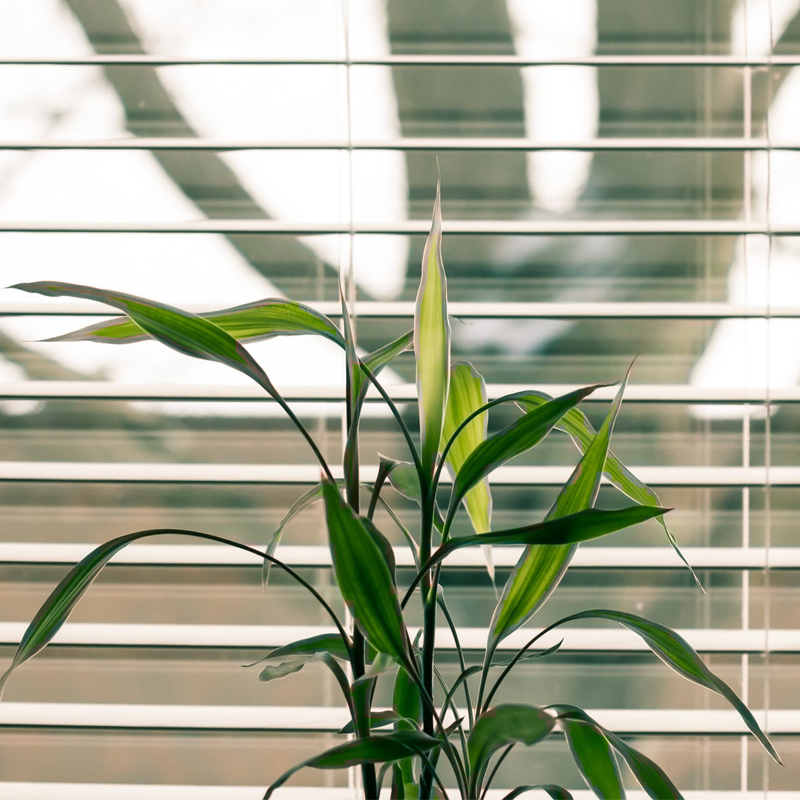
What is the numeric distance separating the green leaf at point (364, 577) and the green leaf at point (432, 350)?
14cm

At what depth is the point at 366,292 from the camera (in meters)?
1.20

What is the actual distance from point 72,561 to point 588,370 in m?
0.97

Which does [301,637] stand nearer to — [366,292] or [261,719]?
[261,719]

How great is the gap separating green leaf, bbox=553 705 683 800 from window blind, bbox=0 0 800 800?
1.45ft

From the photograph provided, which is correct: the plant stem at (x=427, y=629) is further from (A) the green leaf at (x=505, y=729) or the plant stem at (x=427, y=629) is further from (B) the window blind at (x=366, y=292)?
(B) the window blind at (x=366, y=292)

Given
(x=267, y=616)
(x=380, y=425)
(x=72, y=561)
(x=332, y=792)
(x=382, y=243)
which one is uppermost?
(x=382, y=243)

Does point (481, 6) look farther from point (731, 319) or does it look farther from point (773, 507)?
point (773, 507)

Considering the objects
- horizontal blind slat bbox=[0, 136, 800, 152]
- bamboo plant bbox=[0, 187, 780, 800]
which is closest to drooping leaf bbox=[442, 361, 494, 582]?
bamboo plant bbox=[0, 187, 780, 800]

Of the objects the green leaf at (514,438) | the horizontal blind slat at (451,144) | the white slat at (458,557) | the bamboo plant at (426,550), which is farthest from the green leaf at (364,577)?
the horizontal blind slat at (451,144)

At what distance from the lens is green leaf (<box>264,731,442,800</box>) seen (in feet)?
1.94

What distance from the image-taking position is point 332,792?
3.82 feet

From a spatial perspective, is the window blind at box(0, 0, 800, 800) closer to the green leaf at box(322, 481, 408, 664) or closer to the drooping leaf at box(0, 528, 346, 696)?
the drooping leaf at box(0, 528, 346, 696)

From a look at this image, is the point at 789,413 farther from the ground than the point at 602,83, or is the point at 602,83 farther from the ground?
the point at 602,83

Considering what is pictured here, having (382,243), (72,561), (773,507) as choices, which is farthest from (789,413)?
(72,561)
